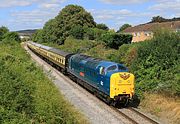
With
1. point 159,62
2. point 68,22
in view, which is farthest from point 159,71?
point 68,22

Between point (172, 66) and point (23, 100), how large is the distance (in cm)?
1355

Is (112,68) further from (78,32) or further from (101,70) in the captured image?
(78,32)

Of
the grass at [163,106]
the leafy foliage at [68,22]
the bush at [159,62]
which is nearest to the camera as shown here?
the grass at [163,106]

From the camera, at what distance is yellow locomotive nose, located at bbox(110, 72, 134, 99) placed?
23109 millimetres

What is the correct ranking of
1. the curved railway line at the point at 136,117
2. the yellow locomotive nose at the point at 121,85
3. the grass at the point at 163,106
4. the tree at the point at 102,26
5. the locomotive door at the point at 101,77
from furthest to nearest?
the tree at the point at 102,26 < the locomotive door at the point at 101,77 < the yellow locomotive nose at the point at 121,85 < the grass at the point at 163,106 < the curved railway line at the point at 136,117

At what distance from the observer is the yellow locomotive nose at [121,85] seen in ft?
75.8

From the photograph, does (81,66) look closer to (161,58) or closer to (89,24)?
(161,58)

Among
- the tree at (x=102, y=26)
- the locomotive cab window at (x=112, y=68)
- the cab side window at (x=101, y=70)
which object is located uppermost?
the tree at (x=102, y=26)

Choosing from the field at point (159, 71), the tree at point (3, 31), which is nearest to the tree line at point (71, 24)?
the tree at point (3, 31)

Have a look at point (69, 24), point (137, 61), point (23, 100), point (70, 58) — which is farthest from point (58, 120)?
point (69, 24)

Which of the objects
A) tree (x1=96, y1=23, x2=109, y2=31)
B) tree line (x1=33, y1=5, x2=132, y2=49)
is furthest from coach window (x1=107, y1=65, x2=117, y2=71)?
tree (x1=96, y1=23, x2=109, y2=31)

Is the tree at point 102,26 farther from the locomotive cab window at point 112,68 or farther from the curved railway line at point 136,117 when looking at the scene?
the curved railway line at point 136,117

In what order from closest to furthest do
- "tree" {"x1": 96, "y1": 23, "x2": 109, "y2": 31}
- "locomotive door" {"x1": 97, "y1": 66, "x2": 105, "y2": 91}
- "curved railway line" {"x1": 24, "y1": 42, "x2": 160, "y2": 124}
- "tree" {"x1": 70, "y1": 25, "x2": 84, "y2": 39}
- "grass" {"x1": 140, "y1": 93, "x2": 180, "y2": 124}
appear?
"curved railway line" {"x1": 24, "y1": 42, "x2": 160, "y2": 124} < "grass" {"x1": 140, "y1": 93, "x2": 180, "y2": 124} < "locomotive door" {"x1": 97, "y1": 66, "x2": 105, "y2": 91} < "tree" {"x1": 70, "y1": 25, "x2": 84, "y2": 39} < "tree" {"x1": 96, "y1": 23, "x2": 109, "y2": 31}

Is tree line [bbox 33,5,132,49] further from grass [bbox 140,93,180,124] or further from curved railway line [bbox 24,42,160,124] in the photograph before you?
curved railway line [bbox 24,42,160,124]
